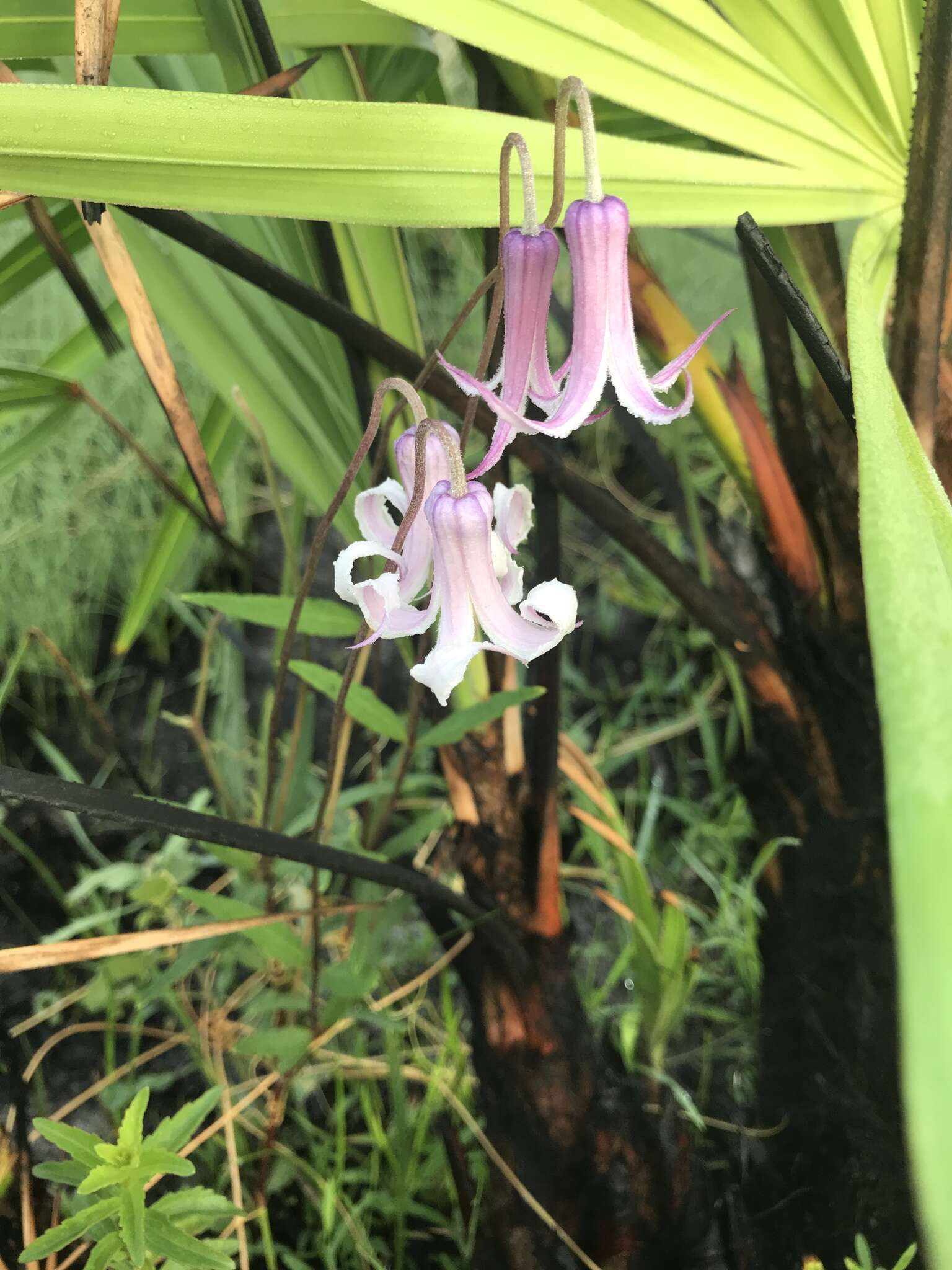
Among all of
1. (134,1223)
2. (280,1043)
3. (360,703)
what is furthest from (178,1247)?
(360,703)

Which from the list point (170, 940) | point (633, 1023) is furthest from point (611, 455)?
point (170, 940)

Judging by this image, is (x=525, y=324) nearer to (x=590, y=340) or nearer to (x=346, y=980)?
(x=590, y=340)

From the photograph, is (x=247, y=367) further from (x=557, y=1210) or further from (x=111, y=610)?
(x=111, y=610)

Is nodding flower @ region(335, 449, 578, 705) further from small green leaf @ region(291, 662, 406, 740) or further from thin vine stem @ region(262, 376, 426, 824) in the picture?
small green leaf @ region(291, 662, 406, 740)

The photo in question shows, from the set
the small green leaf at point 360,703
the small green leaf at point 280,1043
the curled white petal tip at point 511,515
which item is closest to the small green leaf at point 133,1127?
the small green leaf at point 280,1043

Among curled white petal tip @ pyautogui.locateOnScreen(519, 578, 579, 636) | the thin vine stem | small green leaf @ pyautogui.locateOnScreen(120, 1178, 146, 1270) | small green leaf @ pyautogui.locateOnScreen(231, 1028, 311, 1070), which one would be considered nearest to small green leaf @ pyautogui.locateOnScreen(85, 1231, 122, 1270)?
small green leaf @ pyautogui.locateOnScreen(120, 1178, 146, 1270)

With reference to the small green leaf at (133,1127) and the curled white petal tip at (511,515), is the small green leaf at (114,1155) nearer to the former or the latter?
the small green leaf at (133,1127)
